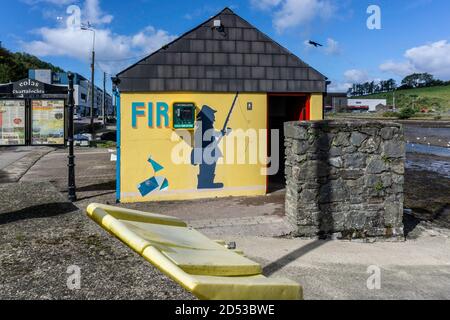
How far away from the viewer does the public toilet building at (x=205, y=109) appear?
10.2 meters

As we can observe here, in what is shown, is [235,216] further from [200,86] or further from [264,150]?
[200,86]

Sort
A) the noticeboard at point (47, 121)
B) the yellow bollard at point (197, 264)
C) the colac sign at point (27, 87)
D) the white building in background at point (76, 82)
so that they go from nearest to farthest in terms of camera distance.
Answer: the yellow bollard at point (197, 264) → the noticeboard at point (47, 121) → the colac sign at point (27, 87) → the white building in background at point (76, 82)

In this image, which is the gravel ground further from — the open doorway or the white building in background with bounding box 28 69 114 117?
the white building in background with bounding box 28 69 114 117

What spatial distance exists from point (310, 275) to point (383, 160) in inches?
132

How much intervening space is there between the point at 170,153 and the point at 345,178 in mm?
4574

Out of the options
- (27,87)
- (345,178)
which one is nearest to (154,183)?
(345,178)

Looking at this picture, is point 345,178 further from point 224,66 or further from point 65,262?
point 65,262

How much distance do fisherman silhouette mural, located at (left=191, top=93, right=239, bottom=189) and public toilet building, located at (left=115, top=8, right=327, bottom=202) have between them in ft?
0.09

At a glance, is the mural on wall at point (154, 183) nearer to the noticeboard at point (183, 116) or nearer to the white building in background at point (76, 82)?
the noticeboard at point (183, 116)

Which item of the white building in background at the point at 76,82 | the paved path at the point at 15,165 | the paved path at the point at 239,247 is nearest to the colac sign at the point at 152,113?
the paved path at the point at 239,247

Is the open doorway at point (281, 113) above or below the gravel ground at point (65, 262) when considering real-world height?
above

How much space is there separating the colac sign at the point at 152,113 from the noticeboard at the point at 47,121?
74.2 inches

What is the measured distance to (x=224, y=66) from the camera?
10.7m
